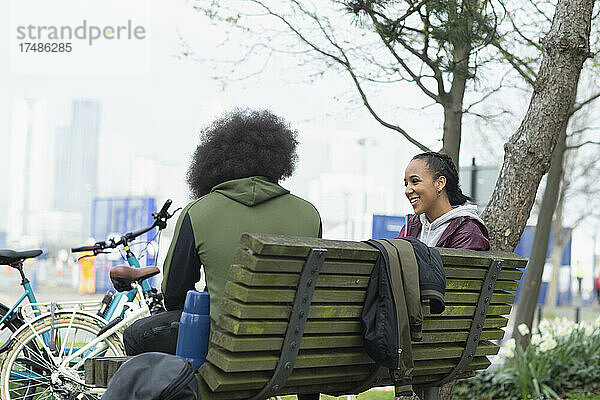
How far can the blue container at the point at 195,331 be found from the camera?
9.27 ft

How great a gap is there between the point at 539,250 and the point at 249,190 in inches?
242

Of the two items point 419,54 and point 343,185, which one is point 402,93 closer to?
point 419,54

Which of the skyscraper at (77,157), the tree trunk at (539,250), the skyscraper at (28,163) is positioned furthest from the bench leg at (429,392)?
the skyscraper at (77,157)

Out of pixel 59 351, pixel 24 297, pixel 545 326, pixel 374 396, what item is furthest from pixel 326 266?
pixel 545 326

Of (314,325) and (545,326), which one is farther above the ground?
(314,325)

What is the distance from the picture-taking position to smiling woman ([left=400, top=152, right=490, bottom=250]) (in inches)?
141

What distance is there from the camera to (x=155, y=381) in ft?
8.54

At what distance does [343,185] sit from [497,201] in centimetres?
3087

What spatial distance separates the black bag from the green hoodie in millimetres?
273

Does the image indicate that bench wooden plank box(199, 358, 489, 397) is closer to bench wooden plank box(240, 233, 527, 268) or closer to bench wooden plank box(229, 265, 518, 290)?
bench wooden plank box(229, 265, 518, 290)

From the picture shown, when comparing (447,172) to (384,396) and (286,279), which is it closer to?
(286,279)

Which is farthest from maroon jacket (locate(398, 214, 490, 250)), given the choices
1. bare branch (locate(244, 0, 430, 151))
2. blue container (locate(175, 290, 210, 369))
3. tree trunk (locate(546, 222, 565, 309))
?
tree trunk (locate(546, 222, 565, 309))

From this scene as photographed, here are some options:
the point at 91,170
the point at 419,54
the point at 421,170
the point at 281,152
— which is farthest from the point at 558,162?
the point at 91,170

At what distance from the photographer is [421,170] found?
3.73 m
